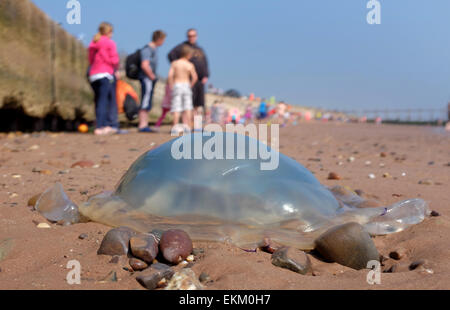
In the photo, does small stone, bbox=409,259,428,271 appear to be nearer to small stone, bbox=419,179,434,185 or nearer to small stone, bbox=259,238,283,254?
small stone, bbox=259,238,283,254

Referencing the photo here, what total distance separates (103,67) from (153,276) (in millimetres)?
6365

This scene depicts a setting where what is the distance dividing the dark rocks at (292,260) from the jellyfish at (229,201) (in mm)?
170

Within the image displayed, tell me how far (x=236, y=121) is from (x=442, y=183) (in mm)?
12942

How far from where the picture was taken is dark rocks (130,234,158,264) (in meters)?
1.87

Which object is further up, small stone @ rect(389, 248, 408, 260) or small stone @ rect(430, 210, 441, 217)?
small stone @ rect(430, 210, 441, 217)

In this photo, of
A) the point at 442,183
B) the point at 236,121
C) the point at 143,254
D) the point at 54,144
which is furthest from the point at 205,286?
the point at 236,121

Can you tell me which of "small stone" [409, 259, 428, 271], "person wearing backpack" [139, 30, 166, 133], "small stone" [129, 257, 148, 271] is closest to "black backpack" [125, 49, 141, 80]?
"person wearing backpack" [139, 30, 166, 133]

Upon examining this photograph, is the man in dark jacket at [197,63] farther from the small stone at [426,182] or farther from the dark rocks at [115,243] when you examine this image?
the dark rocks at [115,243]

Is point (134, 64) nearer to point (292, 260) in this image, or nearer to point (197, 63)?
point (197, 63)

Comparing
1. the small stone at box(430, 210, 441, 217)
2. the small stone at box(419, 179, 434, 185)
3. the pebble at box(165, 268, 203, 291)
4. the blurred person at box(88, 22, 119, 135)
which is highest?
the blurred person at box(88, 22, 119, 135)

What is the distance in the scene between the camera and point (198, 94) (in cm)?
873

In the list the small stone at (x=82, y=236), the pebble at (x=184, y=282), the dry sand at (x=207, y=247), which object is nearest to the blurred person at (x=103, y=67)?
the dry sand at (x=207, y=247)

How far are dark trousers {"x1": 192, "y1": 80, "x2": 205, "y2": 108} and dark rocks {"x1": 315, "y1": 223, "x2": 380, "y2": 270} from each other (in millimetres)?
6864
